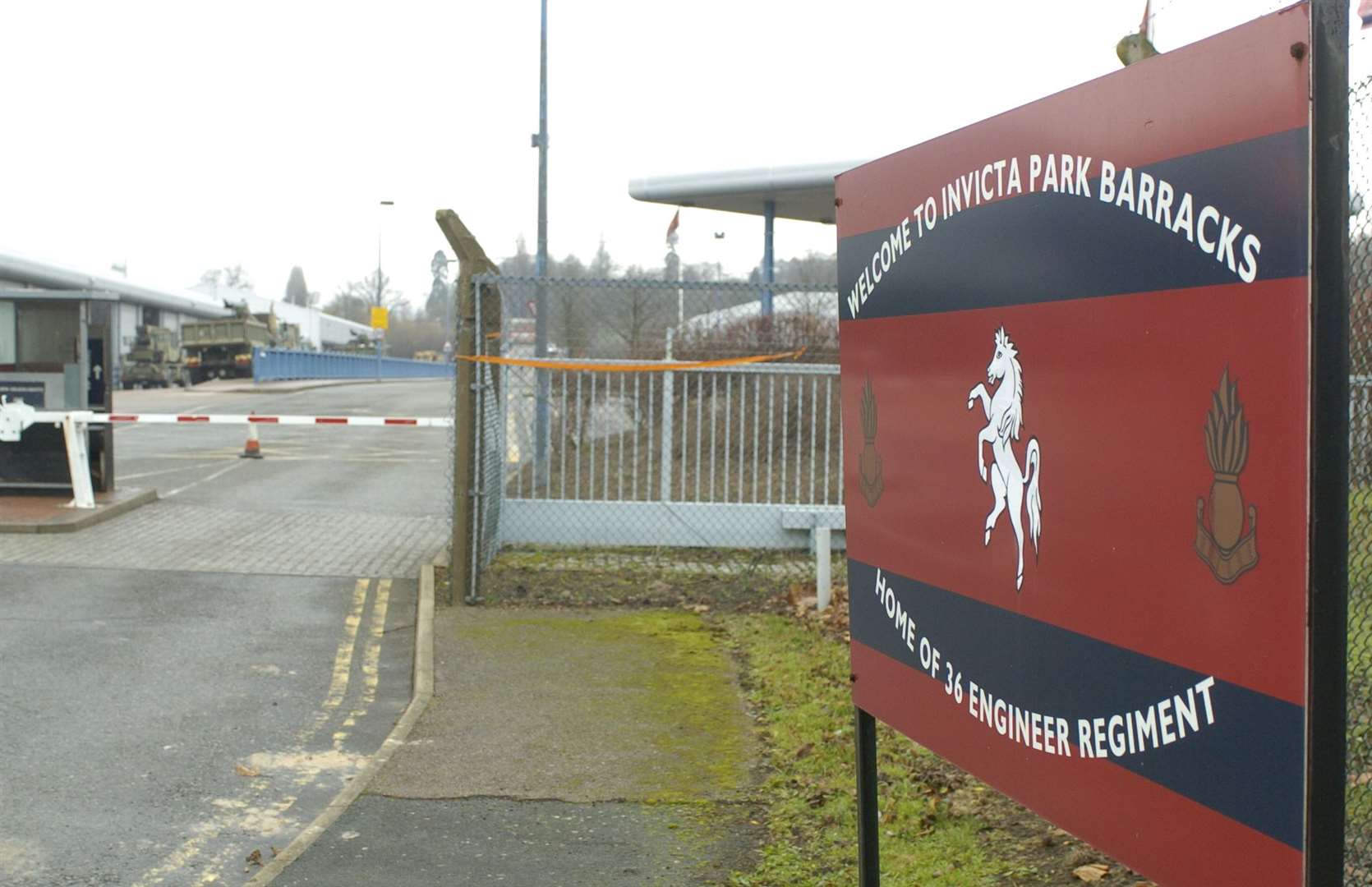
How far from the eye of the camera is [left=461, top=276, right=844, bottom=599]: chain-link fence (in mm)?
10969

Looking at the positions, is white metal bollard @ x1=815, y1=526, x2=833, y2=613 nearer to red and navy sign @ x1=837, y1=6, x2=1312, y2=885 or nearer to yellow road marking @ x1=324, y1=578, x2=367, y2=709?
yellow road marking @ x1=324, y1=578, x2=367, y2=709

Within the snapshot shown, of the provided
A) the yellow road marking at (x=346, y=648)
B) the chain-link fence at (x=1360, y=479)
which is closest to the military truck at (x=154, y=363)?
the yellow road marking at (x=346, y=648)


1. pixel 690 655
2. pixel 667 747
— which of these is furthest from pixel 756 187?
pixel 667 747

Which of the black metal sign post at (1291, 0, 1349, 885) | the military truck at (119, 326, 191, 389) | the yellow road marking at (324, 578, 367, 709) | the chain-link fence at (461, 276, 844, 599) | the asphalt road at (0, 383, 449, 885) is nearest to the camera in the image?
the black metal sign post at (1291, 0, 1349, 885)

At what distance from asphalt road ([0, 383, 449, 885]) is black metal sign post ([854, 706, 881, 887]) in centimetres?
241

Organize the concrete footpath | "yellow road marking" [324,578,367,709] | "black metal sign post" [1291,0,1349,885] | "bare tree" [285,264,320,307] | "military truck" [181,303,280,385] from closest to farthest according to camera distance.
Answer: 1. "black metal sign post" [1291,0,1349,885]
2. the concrete footpath
3. "yellow road marking" [324,578,367,709]
4. "military truck" [181,303,280,385]
5. "bare tree" [285,264,320,307]

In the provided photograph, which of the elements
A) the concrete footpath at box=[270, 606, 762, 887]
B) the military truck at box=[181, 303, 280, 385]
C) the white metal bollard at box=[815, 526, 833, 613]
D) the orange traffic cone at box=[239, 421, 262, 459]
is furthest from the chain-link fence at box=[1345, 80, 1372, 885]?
the military truck at box=[181, 303, 280, 385]

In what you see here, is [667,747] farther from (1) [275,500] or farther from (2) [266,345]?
(2) [266,345]

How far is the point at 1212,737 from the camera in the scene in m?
2.23

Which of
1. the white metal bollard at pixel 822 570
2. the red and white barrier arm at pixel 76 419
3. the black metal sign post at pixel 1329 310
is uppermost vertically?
the black metal sign post at pixel 1329 310

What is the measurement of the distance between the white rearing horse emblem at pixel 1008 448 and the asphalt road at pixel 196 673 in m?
3.31

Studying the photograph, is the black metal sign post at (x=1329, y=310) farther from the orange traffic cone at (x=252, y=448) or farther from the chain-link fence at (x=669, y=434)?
the orange traffic cone at (x=252, y=448)

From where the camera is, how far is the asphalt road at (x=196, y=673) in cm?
540

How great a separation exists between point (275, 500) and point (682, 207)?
6.09m
